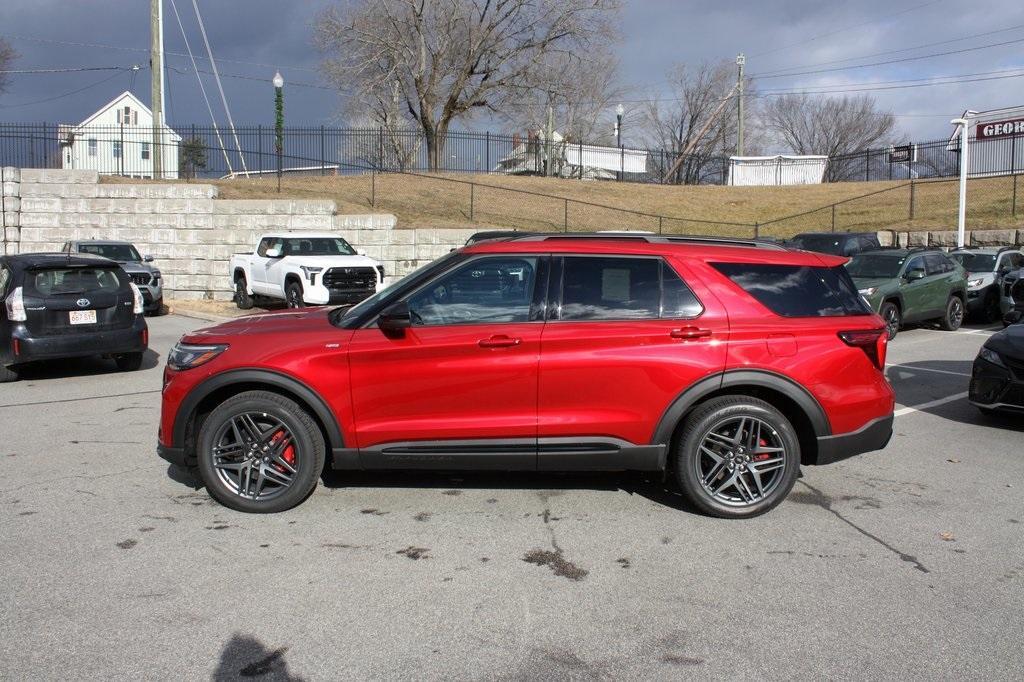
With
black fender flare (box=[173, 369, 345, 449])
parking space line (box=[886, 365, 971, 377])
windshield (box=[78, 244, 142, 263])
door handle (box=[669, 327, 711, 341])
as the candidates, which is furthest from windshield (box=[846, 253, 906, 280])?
windshield (box=[78, 244, 142, 263])

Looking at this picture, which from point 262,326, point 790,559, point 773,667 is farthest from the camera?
point 262,326

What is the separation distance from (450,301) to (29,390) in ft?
23.8

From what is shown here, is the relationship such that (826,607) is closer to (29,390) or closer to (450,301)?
(450,301)

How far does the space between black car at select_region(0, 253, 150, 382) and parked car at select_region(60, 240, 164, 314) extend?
271 inches

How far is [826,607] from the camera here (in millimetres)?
4277

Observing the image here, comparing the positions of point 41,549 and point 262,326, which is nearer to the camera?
point 41,549

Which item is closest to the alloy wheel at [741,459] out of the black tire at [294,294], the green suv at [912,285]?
the green suv at [912,285]

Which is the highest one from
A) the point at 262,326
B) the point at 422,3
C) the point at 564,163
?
the point at 422,3

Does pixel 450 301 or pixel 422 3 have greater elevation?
pixel 422 3

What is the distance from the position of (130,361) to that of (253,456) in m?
7.38

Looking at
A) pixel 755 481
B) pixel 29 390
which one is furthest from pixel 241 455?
pixel 29 390

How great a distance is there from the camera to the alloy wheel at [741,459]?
5539 mm

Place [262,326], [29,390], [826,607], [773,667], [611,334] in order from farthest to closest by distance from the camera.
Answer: [29,390]
[262,326]
[611,334]
[826,607]
[773,667]

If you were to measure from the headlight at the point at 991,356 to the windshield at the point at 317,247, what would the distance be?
44.5 ft
